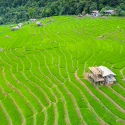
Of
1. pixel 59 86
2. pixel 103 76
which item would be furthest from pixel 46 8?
pixel 103 76

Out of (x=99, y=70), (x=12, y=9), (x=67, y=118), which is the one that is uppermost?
(x=12, y=9)

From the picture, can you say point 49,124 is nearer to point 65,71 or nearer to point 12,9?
point 65,71

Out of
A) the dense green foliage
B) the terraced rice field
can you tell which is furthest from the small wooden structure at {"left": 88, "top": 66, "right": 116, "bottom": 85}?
the dense green foliage

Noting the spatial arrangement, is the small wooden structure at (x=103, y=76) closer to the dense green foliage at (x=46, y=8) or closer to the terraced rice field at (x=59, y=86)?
the terraced rice field at (x=59, y=86)

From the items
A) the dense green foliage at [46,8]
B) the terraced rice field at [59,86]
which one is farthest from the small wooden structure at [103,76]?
the dense green foliage at [46,8]

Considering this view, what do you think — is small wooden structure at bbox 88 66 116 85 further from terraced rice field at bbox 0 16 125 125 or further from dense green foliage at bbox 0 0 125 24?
dense green foliage at bbox 0 0 125 24

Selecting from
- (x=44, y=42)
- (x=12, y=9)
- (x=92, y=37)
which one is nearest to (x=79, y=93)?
(x=44, y=42)

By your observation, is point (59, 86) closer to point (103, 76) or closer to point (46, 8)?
point (103, 76)
